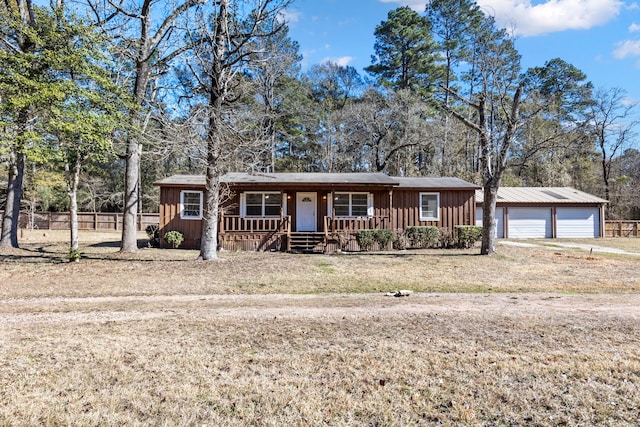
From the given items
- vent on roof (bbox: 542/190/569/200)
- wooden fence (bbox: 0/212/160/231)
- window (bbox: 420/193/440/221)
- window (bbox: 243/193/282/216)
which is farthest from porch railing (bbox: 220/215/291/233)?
vent on roof (bbox: 542/190/569/200)

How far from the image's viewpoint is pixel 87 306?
6.17m

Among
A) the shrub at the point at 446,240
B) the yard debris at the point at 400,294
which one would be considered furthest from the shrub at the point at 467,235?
the yard debris at the point at 400,294

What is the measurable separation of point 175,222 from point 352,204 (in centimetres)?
808

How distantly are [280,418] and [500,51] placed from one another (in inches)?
613

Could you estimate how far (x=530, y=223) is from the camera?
2214 cm

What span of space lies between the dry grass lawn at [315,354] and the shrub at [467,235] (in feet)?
25.5

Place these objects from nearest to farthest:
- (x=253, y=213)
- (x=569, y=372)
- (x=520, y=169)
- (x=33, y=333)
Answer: (x=569, y=372)
(x=33, y=333)
(x=253, y=213)
(x=520, y=169)

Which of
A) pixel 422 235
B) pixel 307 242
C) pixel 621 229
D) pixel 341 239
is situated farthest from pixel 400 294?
pixel 621 229

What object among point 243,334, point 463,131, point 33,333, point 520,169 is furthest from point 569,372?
point 520,169

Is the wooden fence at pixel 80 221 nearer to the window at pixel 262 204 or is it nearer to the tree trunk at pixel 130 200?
the window at pixel 262 204

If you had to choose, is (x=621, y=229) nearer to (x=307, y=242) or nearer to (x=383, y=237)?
(x=383, y=237)

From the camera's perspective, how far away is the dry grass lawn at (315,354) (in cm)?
275

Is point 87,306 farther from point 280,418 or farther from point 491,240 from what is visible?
point 491,240

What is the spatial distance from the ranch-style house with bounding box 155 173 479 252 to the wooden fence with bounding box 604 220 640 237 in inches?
527
